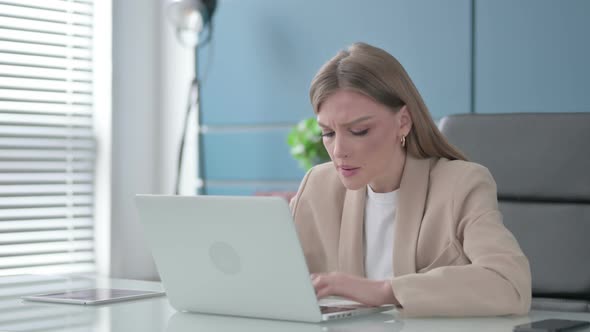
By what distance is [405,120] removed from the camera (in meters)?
1.88

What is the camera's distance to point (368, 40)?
3.76 metres

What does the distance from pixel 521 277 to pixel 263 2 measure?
272 cm

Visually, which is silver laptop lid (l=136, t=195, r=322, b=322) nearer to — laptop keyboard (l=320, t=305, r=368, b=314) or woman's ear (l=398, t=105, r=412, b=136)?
laptop keyboard (l=320, t=305, r=368, b=314)

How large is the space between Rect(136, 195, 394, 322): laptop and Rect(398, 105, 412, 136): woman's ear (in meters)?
0.44

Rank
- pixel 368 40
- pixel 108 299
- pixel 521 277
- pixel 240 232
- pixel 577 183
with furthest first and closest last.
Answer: pixel 368 40 → pixel 577 183 → pixel 108 299 → pixel 521 277 → pixel 240 232

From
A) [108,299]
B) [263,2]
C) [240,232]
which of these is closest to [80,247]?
[263,2]

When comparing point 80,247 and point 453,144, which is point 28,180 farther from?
point 453,144

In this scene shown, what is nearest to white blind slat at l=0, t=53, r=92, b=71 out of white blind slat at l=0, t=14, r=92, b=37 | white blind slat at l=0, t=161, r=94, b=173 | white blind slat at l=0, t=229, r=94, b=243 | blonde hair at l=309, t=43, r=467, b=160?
white blind slat at l=0, t=14, r=92, b=37

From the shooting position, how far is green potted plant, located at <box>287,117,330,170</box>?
11.6 feet

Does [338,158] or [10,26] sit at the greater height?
[10,26]

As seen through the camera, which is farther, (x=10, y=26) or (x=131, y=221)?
(x=131, y=221)

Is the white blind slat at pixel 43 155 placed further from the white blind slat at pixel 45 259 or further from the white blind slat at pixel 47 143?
the white blind slat at pixel 45 259

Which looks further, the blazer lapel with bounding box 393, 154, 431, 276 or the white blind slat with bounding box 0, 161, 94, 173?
the white blind slat with bounding box 0, 161, 94, 173

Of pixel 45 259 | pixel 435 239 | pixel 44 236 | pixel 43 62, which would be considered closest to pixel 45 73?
pixel 43 62
